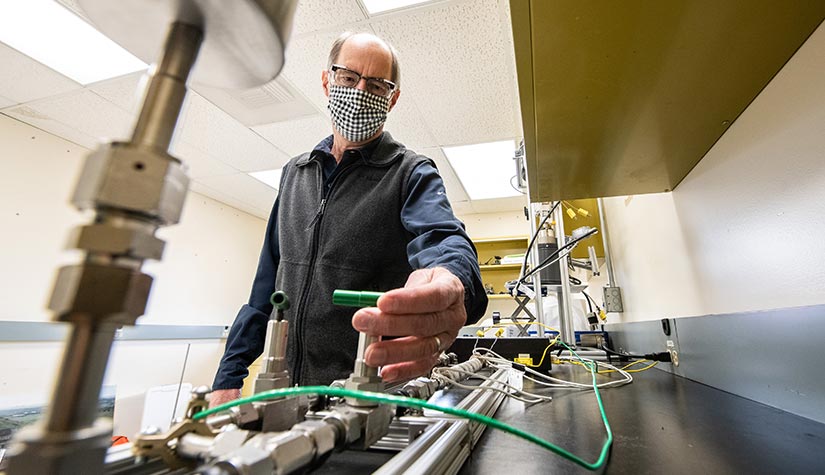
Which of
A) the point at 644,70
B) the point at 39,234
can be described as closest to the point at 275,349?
the point at 644,70

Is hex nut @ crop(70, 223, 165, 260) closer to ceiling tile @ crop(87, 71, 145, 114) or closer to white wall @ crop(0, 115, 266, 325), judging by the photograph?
white wall @ crop(0, 115, 266, 325)

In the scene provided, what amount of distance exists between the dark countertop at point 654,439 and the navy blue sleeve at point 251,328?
52cm

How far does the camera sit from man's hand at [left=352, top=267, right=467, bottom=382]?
33 cm

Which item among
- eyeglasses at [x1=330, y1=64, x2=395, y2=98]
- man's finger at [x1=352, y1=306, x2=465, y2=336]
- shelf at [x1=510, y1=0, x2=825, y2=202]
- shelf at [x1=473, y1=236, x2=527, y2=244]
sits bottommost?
man's finger at [x1=352, y1=306, x2=465, y2=336]

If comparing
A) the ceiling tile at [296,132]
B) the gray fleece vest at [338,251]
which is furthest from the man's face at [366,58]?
the ceiling tile at [296,132]

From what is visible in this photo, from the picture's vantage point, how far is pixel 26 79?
70.7 inches

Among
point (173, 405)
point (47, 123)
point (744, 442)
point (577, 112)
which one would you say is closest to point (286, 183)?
point (577, 112)

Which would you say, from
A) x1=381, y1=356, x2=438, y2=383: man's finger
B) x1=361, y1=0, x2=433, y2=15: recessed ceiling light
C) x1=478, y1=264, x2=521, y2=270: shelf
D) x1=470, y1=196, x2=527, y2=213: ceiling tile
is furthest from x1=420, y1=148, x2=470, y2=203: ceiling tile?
x1=381, y1=356, x2=438, y2=383: man's finger

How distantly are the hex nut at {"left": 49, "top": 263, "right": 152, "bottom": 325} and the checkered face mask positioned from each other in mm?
709

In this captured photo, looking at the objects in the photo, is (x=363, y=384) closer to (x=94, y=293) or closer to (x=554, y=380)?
(x=94, y=293)

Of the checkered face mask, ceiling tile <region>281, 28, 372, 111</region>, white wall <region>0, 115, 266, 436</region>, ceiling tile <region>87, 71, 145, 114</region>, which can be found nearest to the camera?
the checkered face mask

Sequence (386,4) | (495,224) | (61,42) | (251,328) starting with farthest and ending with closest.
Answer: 1. (495,224)
2. (61,42)
3. (386,4)
4. (251,328)

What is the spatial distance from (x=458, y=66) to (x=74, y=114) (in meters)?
2.27

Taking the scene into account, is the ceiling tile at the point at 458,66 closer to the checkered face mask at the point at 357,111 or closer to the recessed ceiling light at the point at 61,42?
the checkered face mask at the point at 357,111
